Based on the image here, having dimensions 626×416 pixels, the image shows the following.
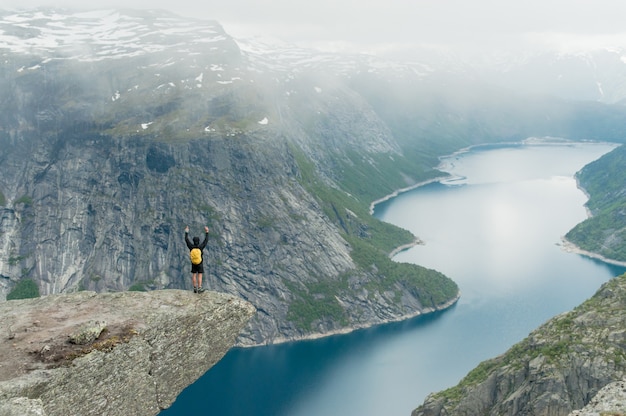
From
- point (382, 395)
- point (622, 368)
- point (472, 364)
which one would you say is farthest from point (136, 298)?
point (472, 364)

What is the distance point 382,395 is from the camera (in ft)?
430

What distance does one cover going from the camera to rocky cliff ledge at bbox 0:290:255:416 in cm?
2441

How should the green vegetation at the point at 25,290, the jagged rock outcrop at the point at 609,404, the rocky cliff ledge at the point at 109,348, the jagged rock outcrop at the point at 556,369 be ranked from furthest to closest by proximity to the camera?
the green vegetation at the point at 25,290 < the jagged rock outcrop at the point at 556,369 < the jagged rock outcrop at the point at 609,404 < the rocky cliff ledge at the point at 109,348

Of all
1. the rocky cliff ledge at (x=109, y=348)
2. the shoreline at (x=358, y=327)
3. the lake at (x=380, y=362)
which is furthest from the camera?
the shoreline at (x=358, y=327)

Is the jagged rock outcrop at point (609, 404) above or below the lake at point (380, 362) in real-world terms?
above

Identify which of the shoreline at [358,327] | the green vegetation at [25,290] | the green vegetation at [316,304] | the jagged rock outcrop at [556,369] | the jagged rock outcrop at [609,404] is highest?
the jagged rock outcrop at [609,404]

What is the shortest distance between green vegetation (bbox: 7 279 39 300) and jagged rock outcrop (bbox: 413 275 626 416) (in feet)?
472

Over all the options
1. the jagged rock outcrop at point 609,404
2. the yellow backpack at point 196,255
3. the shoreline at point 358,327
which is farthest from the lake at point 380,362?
the yellow backpack at point 196,255

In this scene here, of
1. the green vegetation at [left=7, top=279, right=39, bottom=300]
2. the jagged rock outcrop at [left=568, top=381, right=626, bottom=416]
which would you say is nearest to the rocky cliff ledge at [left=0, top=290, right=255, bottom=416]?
the jagged rock outcrop at [left=568, top=381, right=626, bottom=416]

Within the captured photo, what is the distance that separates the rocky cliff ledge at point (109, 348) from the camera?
2441 cm

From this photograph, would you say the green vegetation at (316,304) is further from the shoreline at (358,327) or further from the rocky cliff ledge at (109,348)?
the rocky cliff ledge at (109,348)

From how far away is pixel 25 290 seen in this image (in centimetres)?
18125

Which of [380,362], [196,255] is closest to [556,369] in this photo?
[196,255]

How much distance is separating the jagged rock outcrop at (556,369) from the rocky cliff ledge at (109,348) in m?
42.3
